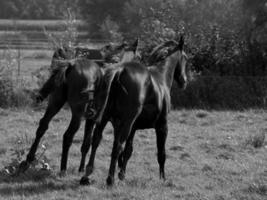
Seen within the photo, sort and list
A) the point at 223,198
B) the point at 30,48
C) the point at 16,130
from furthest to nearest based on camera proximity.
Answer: the point at 30,48
the point at 16,130
the point at 223,198

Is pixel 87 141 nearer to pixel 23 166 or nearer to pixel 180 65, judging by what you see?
pixel 23 166

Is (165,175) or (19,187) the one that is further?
(165,175)

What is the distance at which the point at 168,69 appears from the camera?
8.38 m

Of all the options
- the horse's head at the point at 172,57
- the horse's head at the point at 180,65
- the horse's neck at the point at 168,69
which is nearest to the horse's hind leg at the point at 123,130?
Answer: the horse's neck at the point at 168,69

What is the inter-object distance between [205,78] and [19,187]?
10.0m

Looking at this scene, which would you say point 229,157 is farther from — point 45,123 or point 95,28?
point 95,28

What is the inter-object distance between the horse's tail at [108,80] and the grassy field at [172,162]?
1059 millimetres

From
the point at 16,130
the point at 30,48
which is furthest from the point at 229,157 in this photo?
the point at 30,48

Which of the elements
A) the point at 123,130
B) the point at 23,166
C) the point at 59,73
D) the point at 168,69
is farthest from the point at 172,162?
the point at 59,73

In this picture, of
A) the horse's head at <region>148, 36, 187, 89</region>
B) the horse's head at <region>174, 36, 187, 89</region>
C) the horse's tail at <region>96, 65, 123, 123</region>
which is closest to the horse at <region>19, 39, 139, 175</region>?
the horse's tail at <region>96, 65, 123, 123</region>

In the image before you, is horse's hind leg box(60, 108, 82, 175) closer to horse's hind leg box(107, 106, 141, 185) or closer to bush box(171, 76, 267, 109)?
horse's hind leg box(107, 106, 141, 185)

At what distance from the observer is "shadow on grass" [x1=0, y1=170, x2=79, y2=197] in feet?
22.9

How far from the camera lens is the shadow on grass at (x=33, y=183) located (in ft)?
22.9

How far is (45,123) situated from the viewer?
7.89 meters
